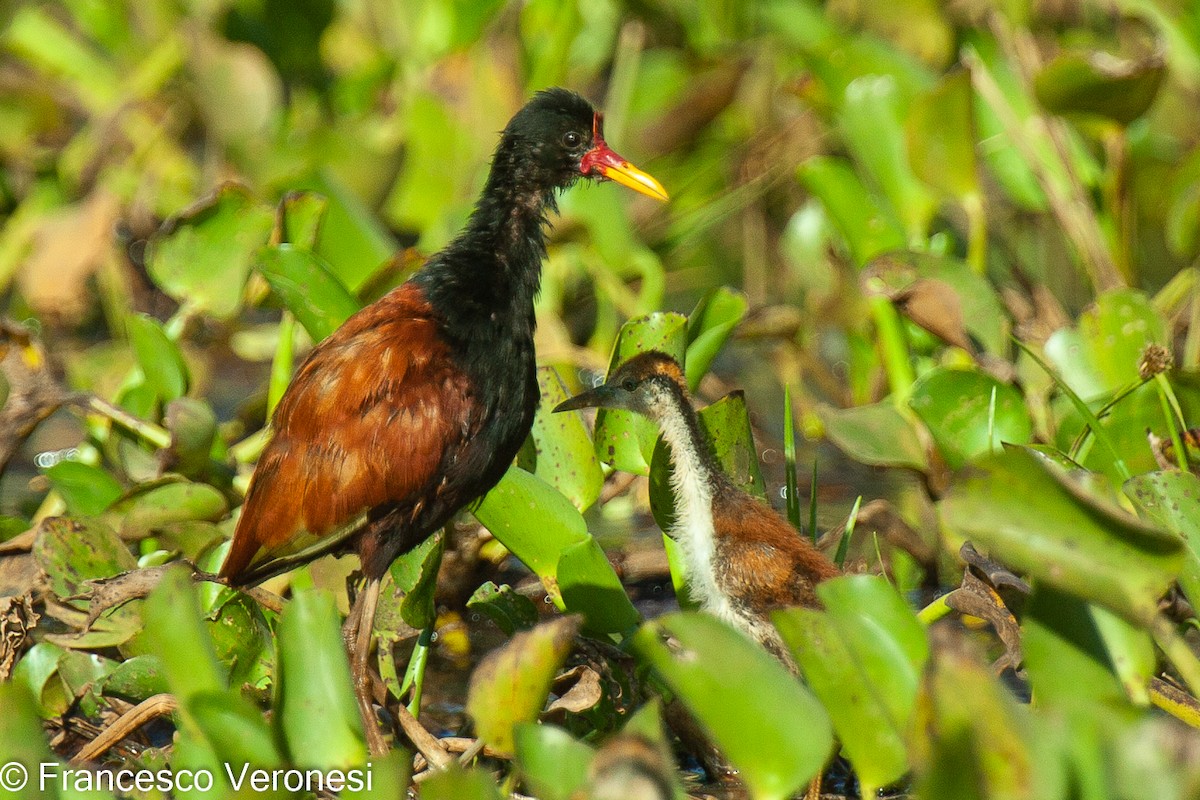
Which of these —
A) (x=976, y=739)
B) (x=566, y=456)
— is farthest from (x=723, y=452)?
(x=976, y=739)

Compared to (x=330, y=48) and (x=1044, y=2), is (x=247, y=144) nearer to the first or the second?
(x=330, y=48)

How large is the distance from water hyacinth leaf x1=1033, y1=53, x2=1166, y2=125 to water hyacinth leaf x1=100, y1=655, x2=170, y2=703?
3201 mm

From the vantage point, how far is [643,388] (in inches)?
139

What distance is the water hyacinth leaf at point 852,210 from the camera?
16.5 feet

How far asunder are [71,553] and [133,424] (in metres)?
0.74

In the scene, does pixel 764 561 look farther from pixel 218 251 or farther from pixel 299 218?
pixel 218 251

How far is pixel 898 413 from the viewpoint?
396 centimetres

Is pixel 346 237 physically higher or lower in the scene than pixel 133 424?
higher

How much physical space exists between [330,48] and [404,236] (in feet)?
4.16

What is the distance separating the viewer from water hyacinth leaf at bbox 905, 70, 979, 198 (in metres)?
4.58

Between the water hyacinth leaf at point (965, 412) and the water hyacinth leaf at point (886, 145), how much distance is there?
3.86 ft

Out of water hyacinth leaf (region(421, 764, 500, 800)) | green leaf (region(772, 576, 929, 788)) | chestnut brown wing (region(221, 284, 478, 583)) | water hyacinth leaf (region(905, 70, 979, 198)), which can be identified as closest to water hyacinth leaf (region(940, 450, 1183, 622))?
green leaf (region(772, 576, 929, 788))

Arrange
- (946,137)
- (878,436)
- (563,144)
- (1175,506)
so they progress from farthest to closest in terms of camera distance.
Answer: (946,137), (878,436), (563,144), (1175,506)

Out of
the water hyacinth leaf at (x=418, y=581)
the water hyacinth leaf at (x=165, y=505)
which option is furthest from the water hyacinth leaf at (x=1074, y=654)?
the water hyacinth leaf at (x=165, y=505)
